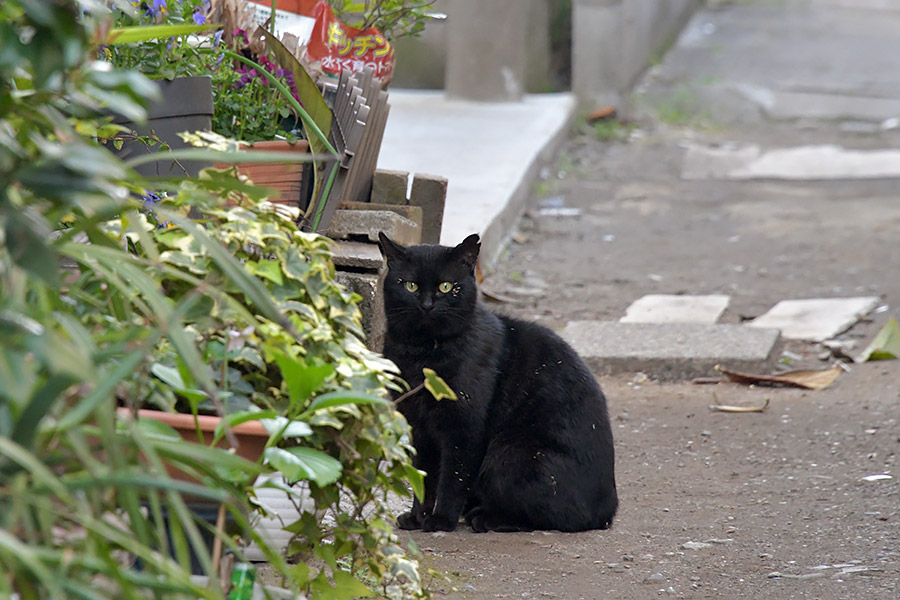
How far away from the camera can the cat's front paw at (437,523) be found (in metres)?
2.81

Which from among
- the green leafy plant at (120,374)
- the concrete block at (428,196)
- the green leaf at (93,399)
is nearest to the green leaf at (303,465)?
the green leafy plant at (120,374)

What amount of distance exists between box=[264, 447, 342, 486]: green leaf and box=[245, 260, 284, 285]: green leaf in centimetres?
30

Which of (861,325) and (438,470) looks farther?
(861,325)

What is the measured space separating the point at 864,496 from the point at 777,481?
280 mm

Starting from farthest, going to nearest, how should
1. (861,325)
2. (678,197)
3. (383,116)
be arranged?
(678,197), (861,325), (383,116)

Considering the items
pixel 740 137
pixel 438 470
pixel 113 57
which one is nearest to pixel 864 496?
pixel 438 470

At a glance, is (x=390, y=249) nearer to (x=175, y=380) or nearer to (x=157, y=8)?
(x=157, y=8)

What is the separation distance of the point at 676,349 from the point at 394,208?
1.49 m

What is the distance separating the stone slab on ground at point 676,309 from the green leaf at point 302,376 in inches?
135

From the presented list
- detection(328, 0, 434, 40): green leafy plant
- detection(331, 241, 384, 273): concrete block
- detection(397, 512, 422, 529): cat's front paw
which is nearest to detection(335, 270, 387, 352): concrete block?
detection(331, 241, 384, 273): concrete block

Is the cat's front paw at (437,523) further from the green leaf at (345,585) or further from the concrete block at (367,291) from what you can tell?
the green leaf at (345,585)

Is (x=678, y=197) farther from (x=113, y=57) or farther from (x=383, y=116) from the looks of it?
(x=113, y=57)

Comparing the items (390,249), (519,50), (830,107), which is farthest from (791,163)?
(390,249)

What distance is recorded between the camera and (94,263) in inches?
54.9
